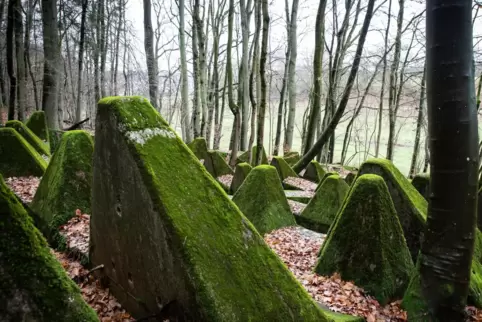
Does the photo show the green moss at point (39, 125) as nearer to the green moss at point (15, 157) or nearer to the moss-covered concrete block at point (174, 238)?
the green moss at point (15, 157)

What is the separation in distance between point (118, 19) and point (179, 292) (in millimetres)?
27090

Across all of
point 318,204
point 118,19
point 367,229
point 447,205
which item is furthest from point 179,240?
point 118,19

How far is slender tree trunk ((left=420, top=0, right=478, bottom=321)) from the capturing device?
3623 mm

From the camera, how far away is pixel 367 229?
16.3ft

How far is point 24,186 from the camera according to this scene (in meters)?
6.90

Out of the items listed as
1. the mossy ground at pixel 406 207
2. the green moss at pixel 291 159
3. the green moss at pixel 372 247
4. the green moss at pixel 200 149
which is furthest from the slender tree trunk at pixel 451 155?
the green moss at pixel 291 159

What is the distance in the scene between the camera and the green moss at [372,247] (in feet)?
16.0

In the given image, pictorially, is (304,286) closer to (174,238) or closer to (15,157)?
(174,238)

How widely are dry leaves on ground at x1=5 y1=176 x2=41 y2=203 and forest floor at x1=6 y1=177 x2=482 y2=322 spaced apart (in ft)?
0.11

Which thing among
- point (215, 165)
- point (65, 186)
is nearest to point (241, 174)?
point (215, 165)

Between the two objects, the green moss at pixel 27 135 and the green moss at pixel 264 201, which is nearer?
the green moss at pixel 264 201

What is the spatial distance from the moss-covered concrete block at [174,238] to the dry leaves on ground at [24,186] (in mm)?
3868

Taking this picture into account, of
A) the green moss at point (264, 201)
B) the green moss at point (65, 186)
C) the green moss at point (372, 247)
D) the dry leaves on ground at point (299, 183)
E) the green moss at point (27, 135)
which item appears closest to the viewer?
the green moss at point (372, 247)

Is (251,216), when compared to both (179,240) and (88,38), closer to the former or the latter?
(179,240)
